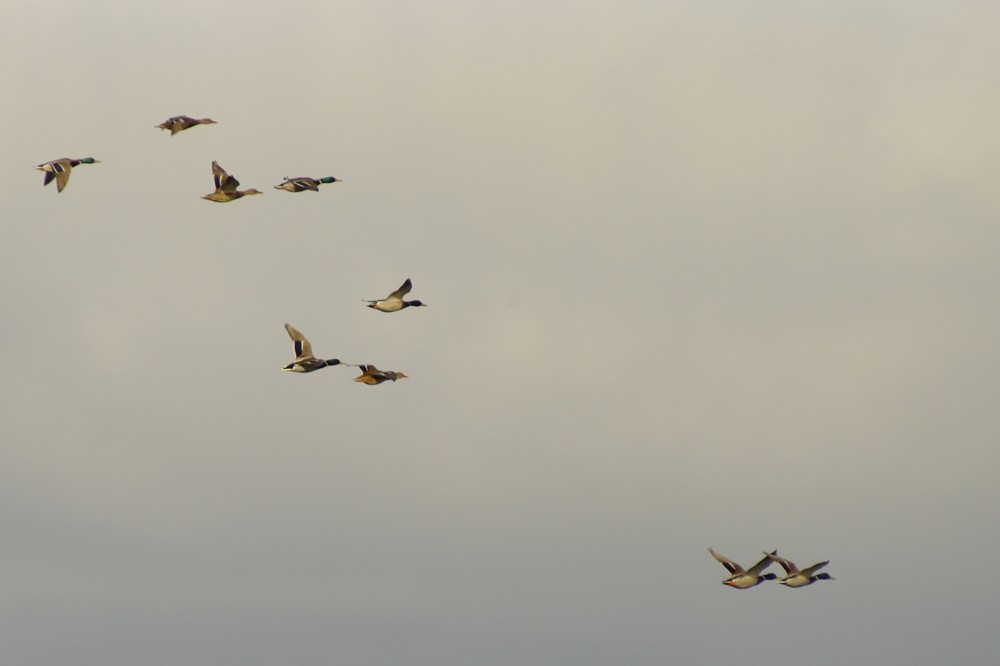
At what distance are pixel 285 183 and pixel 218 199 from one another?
220 inches

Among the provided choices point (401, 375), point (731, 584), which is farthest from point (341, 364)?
point (731, 584)

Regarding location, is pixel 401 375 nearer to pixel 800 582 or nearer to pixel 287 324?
pixel 287 324

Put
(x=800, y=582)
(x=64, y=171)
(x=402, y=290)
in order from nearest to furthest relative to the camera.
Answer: (x=64, y=171), (x=402, y=290), (x=800, y=582)

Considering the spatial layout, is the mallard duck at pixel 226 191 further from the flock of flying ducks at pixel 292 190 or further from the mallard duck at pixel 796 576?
the mallard duck at pixel 796 576

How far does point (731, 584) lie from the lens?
10050 centimetres

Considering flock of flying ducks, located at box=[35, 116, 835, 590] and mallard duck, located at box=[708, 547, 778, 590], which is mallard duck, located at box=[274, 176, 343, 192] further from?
mallard duck, located at box=[708, 547, 778, 590]

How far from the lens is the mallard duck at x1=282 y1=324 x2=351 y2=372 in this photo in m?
93.2

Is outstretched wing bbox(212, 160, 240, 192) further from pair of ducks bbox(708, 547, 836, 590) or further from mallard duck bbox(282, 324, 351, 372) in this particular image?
pair of ducks bbox(708, 547, 836, 590)

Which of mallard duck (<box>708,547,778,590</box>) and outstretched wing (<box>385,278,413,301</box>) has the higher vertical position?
outstretched wing (<box>385,278,413,301</box>)

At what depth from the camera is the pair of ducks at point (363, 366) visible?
93688 mm

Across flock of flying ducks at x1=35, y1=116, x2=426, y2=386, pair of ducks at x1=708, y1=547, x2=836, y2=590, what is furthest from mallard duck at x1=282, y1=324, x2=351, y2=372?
pair of ducks at x1=708, y1=547, x2=836, y2=590

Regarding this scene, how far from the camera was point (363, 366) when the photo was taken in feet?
317

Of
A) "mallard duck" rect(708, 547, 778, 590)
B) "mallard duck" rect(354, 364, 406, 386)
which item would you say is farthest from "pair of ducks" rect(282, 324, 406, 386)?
"mallard duck" rect(708, 547, 778, 590)

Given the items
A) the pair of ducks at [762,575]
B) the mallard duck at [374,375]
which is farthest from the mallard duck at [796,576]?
the mallard duck at [374,375]
